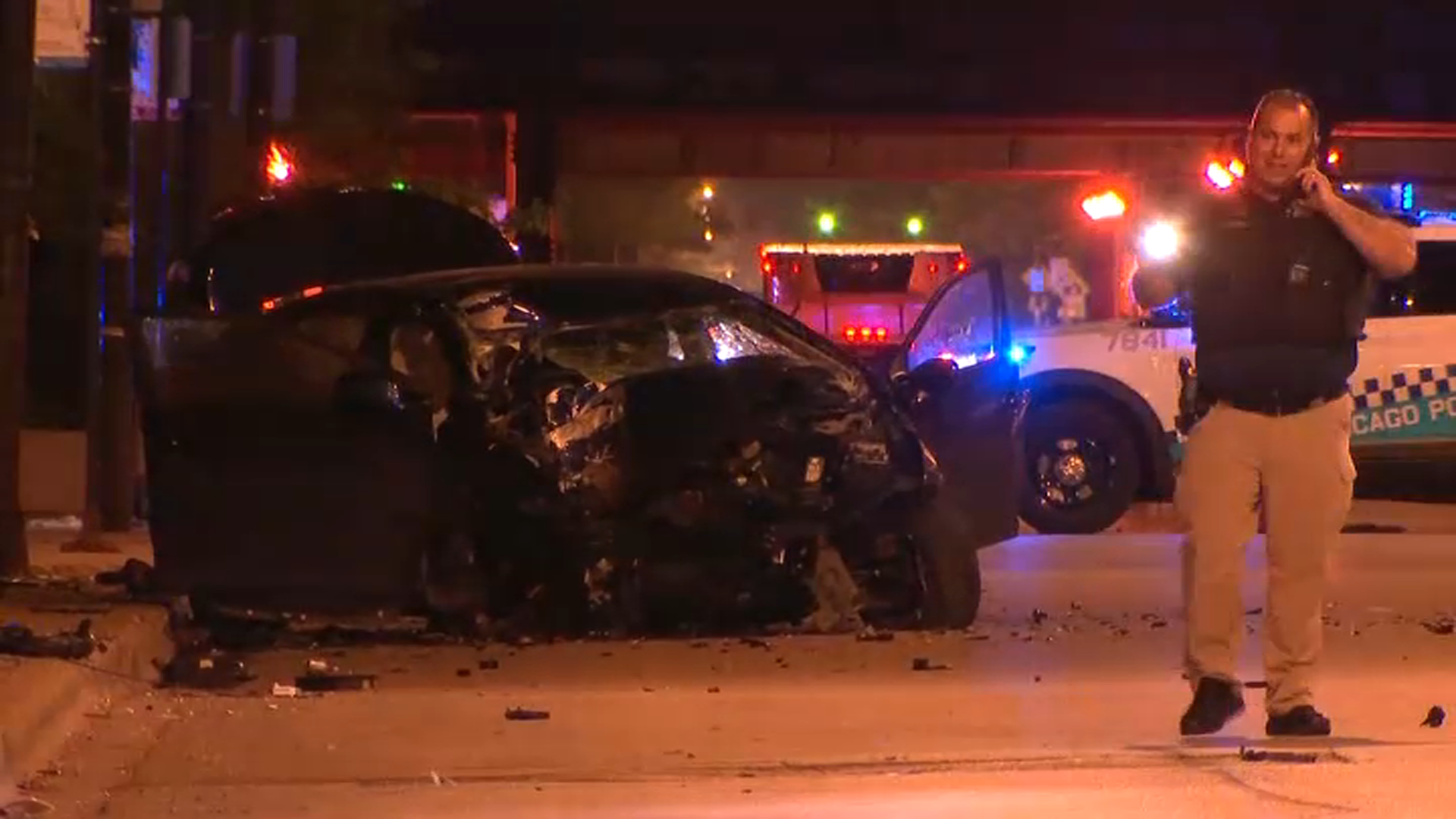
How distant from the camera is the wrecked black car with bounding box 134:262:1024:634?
954 cm

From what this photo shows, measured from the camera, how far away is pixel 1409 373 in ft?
50.7

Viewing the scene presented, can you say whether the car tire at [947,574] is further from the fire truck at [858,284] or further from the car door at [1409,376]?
the fire truck at [858,284]

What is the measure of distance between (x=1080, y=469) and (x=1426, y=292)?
2.45 meters

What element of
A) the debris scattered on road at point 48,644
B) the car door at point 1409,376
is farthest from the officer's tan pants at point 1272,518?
the car door at point 1409,376

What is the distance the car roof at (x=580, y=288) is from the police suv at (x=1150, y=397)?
5.37m

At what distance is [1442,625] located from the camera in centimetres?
1072

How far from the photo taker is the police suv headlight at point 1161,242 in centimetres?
772

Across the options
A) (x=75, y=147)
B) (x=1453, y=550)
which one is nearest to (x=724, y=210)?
(x=75, y=147)

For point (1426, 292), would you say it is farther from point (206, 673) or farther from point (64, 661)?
point (64, 661)

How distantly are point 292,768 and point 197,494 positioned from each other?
2.30 metres

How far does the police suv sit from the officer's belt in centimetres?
777

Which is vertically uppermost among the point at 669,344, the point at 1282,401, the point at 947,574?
the point at 669,344

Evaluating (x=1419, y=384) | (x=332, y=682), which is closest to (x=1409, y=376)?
(x=1419, y=384)

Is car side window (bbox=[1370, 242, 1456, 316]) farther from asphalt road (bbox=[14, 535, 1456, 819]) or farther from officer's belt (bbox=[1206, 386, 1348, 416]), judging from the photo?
officer's belt (bbox=[1206, 386, 1348, 416])
